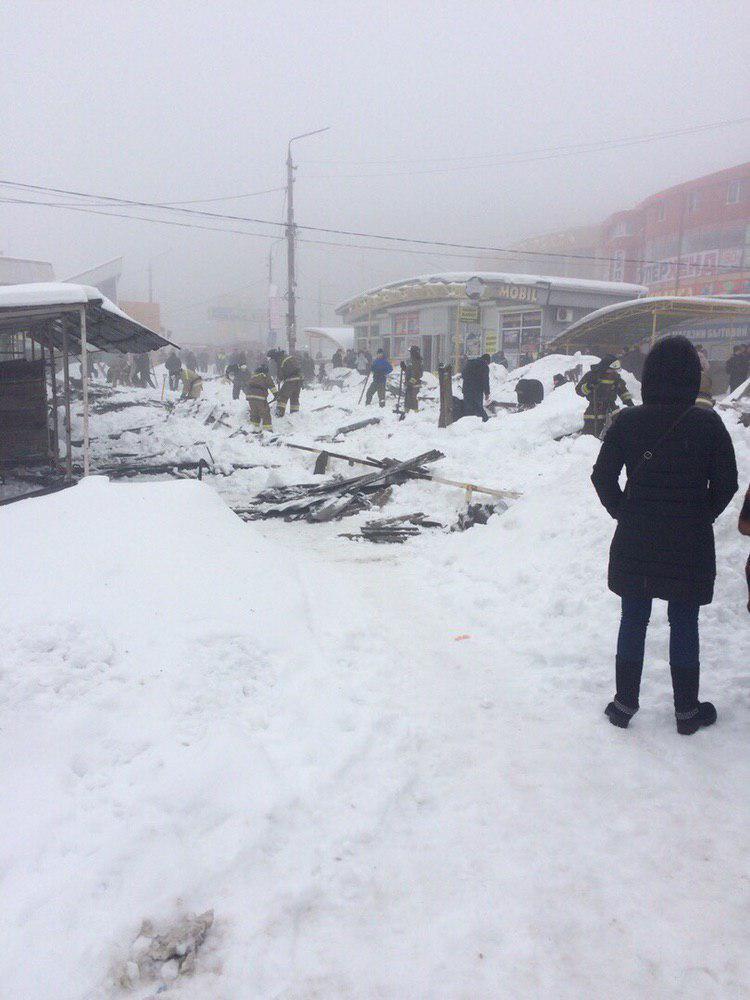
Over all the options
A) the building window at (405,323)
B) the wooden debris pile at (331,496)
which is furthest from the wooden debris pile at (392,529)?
the building window at (405,323)

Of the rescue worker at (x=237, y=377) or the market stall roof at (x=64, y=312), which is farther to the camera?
the rescue worker at (x=237, y=377)

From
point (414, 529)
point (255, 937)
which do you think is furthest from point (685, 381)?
point (414, 529)

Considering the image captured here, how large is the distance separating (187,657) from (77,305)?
7.06m

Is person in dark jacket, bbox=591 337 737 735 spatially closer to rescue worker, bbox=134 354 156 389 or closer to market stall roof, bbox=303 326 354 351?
rescue worker, bbox=134 354 156 389

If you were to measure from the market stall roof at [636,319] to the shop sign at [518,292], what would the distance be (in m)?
3.77

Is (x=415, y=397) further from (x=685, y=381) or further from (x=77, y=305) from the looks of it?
(x=685, y=381)

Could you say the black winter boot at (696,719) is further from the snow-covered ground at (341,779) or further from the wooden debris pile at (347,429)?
the wooden debris pile at (347,429)

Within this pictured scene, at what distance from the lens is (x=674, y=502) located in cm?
331

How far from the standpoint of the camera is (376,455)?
12445 millimetres

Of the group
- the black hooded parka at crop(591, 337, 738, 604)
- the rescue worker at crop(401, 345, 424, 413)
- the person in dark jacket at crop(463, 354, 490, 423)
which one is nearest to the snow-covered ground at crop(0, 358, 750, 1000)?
the black hooded parka at crop(591, 337, 738, 604)

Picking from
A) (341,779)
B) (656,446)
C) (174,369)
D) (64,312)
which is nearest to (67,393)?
(64,312)

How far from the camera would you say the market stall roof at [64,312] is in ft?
27.6

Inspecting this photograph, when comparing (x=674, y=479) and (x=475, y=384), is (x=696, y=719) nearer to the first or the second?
(x=674, y=479)

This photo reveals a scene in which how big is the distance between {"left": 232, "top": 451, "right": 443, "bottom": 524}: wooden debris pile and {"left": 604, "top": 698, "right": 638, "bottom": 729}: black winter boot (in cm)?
621
